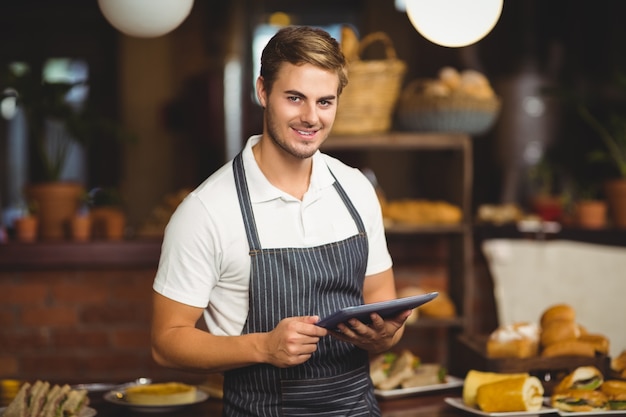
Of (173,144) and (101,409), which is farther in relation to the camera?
(173,144)

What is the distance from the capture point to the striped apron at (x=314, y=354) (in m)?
2.14

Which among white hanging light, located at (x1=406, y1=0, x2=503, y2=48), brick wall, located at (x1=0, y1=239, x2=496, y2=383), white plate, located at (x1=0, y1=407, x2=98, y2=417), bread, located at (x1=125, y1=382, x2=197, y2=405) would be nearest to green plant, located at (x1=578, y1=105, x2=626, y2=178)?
white hanging light, located at (x1=406, y1=0, x2=503, y2=48)

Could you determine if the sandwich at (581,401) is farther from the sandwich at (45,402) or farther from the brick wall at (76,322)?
the brick wall at (76,322)

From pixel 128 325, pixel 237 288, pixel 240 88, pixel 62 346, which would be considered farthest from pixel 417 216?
pixel 240 88

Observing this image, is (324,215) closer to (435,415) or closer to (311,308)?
(311,308)

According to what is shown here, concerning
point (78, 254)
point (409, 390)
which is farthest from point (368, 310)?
point (78, 254)

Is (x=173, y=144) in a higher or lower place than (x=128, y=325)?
higher

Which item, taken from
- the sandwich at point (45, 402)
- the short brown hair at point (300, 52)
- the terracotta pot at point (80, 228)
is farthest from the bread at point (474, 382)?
the terracotta pot at point (80, 228)

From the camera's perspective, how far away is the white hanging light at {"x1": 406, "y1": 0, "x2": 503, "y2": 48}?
10.2ft

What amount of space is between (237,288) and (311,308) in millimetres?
187

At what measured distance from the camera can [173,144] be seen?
7.24m

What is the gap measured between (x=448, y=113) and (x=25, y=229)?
6.65 ft

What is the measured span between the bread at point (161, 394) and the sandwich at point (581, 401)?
97 centimetres

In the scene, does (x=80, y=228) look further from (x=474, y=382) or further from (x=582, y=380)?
(x=582, y=380)
